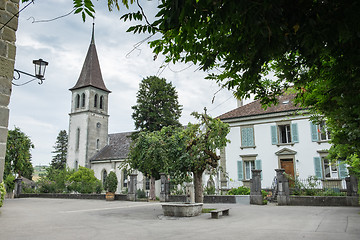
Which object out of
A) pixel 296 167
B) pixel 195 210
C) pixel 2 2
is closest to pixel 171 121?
pixel 296 167

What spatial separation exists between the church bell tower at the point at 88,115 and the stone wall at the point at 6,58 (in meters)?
38.6

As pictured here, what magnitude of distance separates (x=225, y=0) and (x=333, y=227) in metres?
8.21

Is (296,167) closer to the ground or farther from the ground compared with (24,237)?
farther from the ground

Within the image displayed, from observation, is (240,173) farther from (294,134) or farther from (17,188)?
(17,188)

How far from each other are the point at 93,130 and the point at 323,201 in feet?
113

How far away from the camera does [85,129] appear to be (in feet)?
141

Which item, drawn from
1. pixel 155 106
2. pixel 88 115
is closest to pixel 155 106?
pixel 155 106

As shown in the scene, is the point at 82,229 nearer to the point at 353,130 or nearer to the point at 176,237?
the point at 176,237

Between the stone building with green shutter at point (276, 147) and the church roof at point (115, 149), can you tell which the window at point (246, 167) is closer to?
the stone building with green shutter at point (276, 147)

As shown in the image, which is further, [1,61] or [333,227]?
[333,227]

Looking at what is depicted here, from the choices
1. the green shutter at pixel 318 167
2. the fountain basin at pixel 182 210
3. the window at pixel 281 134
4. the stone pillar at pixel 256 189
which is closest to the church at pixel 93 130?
the window at pixel 281 134

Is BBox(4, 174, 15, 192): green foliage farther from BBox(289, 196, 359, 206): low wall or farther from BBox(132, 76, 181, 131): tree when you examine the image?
BBox(289, 196, 359, 206): low wall

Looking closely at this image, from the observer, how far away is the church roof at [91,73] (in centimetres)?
4584

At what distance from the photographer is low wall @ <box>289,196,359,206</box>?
Answer: 15398 millimetres
